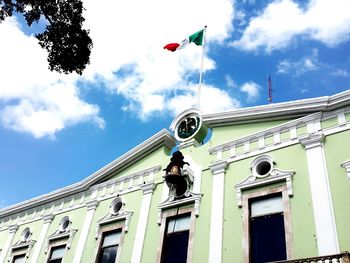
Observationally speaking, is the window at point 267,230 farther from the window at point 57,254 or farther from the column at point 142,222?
the window at point 57,254

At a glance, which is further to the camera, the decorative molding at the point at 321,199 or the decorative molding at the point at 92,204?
the decorative molding at the point at 92,204

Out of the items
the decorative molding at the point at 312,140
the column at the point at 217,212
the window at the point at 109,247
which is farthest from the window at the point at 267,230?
the window at the point at 109,247

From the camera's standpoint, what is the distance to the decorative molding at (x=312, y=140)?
12.8m

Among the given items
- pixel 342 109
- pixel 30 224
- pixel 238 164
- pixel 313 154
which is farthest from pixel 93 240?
pixel 342 109

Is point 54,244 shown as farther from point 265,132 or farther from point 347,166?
point 347,166

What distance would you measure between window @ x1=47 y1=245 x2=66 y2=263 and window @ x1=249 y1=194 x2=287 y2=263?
958cm

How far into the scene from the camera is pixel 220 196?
46.3 ft

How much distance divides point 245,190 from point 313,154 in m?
2.55

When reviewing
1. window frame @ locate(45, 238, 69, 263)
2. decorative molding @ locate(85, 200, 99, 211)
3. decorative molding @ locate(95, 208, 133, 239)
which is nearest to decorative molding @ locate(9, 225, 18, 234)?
window frame @ locate(45, 238, 69, 263)

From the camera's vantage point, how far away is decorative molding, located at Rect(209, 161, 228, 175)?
14789 millimetres

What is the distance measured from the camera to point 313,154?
12.8 m

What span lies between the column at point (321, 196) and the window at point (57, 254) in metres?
11.7

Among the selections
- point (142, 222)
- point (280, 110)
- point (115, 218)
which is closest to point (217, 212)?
point (142, 222)

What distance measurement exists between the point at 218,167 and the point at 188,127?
2.93 meters
